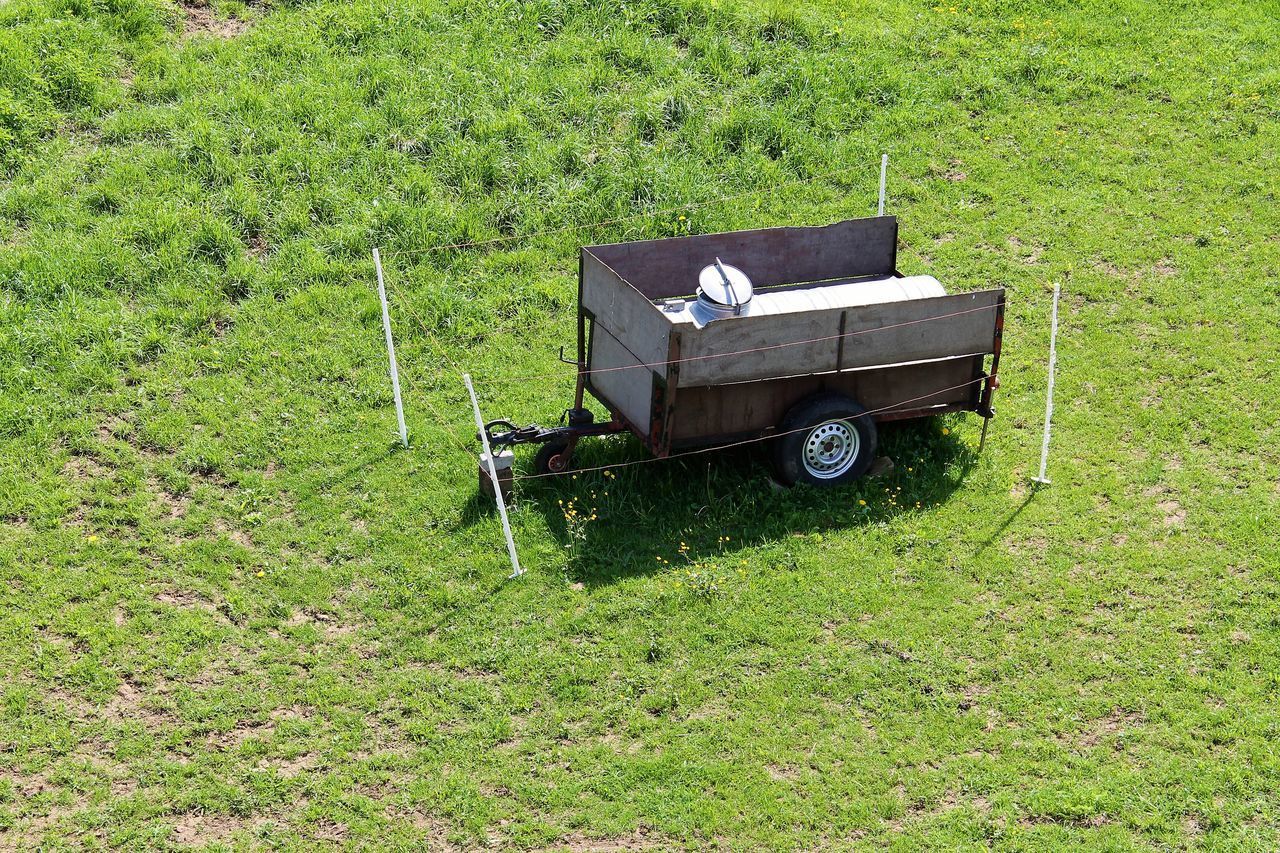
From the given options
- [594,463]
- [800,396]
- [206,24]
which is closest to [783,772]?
[800,396]

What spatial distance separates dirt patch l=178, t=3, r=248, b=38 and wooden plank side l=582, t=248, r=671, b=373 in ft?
26.4

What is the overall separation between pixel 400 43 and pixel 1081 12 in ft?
31.1

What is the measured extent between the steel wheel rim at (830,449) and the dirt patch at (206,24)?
1005 centimetres

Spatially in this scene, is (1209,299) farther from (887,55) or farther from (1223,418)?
(887,55)

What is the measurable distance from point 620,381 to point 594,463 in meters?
0.80

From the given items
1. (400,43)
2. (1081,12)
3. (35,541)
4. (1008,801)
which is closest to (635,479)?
(1008,801)

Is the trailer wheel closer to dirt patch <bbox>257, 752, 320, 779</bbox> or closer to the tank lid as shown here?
the tank lid

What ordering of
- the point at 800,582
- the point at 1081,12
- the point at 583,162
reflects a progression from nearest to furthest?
the point at 800,582
the point at 583,162
the point at 1081,12

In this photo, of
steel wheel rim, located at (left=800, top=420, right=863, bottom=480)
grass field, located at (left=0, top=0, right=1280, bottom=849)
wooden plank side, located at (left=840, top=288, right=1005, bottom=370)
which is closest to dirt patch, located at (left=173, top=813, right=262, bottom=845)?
grass field, located at (left=0, top=0, right=1280, bottom=849)

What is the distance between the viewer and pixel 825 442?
11828mm

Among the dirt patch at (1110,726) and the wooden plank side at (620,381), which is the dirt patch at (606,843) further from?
the wooden plank side at (620,381)

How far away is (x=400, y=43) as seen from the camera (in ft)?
56.5

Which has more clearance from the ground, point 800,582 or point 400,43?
point 400,43

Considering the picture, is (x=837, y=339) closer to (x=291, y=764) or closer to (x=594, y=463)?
(x=594, y=463)
